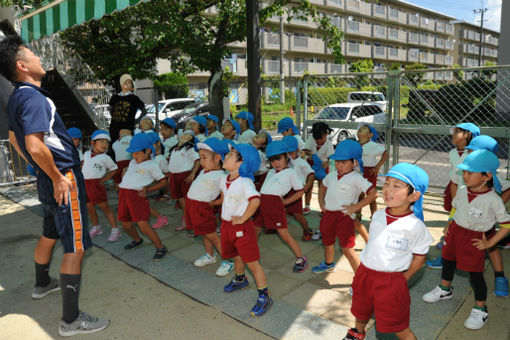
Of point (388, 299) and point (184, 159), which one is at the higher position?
point (184, 159)

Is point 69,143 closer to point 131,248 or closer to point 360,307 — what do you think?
point 131,248

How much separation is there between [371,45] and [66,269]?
44.5 m

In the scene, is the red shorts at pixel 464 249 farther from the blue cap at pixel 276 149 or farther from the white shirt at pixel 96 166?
the white shirt at pixel 96 166

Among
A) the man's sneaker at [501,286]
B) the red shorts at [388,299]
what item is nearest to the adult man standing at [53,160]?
the red shorts at [388,299]

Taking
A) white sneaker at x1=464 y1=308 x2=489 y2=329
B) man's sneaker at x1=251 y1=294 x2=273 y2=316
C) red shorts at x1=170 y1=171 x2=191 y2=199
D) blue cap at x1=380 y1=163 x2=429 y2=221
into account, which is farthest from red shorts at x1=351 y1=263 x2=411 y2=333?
red shorts at x1=170 y1=171 x2=191 y2=199

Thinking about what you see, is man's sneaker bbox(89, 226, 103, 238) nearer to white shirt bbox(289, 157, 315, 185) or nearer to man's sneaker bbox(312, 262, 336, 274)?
white shirt bbox(289, 157, 315, 185)

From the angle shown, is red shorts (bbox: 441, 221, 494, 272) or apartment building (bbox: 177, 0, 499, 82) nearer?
red shorts (bbox: 441, 221, 494, 272)

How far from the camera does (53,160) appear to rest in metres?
2.81

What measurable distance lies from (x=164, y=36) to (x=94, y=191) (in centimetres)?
404

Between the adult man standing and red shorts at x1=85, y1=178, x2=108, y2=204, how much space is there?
74.1 inches

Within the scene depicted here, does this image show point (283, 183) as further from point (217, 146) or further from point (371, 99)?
point (371, 99)

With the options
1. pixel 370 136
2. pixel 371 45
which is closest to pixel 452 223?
pixel 370 136

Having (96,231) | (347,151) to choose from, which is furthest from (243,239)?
(96,231)

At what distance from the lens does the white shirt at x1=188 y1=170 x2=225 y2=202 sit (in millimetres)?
3938
